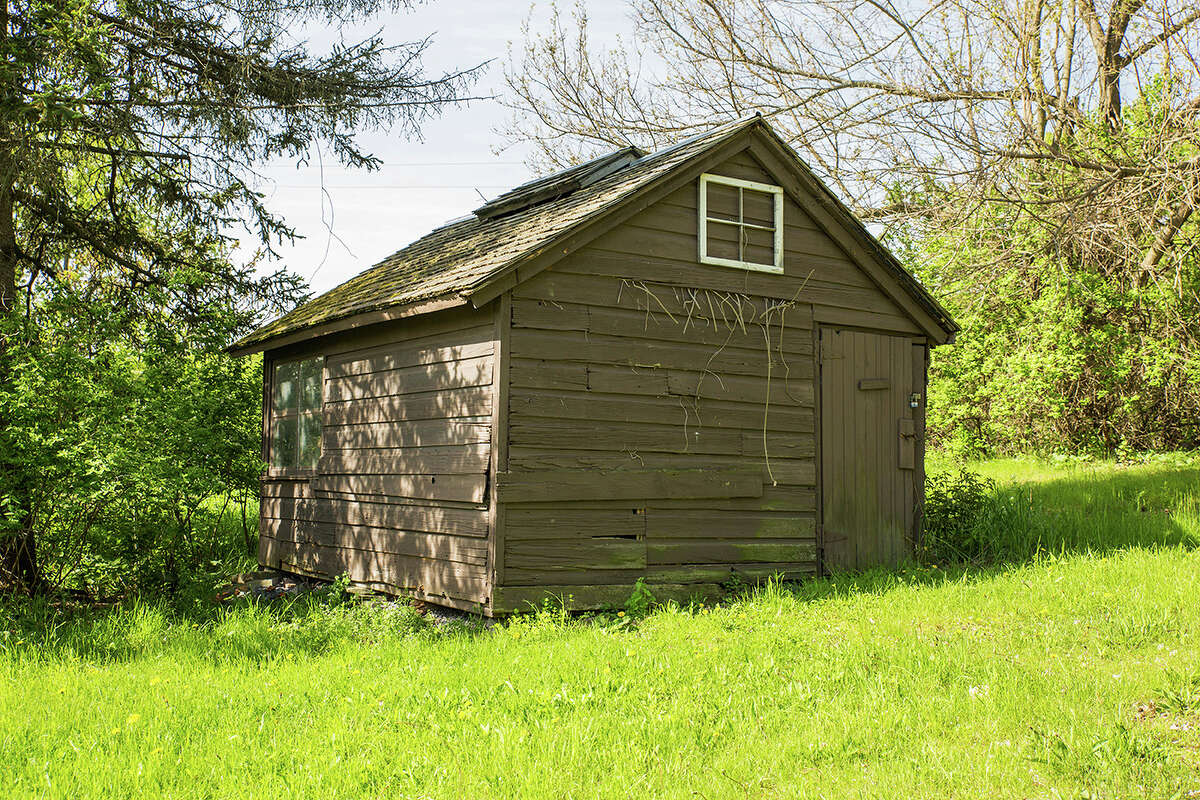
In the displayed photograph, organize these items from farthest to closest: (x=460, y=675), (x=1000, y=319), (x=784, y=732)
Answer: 1. (x=1000, y=319)
2. (x=460, y=675)
3. (x=784, y=732)

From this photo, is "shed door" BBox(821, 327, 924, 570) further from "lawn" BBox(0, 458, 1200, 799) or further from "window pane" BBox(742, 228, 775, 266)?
"lawn" BBox(0, 458, 1200, 799)

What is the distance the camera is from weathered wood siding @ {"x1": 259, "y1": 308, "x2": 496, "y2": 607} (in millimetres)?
9102

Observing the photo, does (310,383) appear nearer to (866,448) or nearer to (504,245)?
(504,245)

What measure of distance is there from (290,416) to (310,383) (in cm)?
77

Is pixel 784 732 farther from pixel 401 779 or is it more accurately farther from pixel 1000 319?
pixel 1000 319

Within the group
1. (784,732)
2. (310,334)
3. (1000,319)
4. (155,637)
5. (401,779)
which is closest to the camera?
(401,779)

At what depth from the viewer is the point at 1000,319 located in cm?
1975

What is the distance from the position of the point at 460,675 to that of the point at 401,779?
173 centimetres

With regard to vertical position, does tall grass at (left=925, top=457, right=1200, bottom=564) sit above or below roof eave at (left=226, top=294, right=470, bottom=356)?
below

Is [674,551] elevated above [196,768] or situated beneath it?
elevated above

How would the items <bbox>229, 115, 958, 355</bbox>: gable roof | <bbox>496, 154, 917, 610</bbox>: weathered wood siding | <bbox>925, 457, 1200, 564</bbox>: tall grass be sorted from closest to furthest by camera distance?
1. <bbox>496, 154, 917, 610</bbox>: weathered wood siding
2. <bbox>229, 115, 958, 355</bbox>: gable roof
3. <bbox>925, 457, 1200, 564</bbox>: tall grass

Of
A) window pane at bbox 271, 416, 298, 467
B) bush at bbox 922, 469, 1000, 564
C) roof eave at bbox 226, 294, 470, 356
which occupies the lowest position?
bush at bbox 922, 469, 1000, 564

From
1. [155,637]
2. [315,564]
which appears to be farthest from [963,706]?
[315,564]

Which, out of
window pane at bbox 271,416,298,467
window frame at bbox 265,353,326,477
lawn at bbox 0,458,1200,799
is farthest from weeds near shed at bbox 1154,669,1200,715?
window pane at bbox 271,416,298,467
